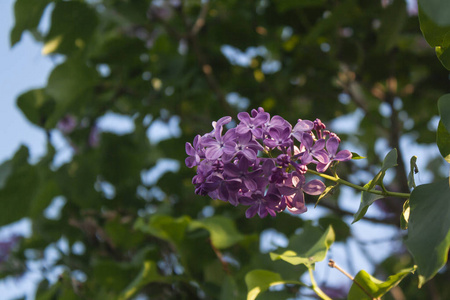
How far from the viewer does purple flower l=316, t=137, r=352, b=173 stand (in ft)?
2.33

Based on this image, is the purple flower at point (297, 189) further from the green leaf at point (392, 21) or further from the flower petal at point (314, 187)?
the green leaf at point (392, 21)

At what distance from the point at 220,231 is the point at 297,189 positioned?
558mm

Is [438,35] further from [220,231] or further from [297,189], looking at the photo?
[220,231]

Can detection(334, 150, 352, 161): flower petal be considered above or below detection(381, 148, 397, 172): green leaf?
below

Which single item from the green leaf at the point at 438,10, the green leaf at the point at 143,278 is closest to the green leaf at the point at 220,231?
the green leaf at the point at 143,278

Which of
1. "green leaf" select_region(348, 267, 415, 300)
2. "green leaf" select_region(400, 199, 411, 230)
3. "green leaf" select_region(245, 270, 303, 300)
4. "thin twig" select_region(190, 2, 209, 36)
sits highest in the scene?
"green leaf" select_region(400, 199, 411, 230)

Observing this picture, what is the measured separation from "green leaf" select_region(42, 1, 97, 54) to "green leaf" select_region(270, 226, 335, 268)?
95cm

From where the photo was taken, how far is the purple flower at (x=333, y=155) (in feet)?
2.33

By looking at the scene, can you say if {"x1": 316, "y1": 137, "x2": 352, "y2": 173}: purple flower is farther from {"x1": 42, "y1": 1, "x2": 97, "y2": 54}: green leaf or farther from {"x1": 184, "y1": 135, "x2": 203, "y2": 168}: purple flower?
{"x1": 42, "y1": 1, "x2": 97, "y2": 54}: green leaf

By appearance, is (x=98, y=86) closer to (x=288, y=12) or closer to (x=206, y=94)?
(x=206, y=94)

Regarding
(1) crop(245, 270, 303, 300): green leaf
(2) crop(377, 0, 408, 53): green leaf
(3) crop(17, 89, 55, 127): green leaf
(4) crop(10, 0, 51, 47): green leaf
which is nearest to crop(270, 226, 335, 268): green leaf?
(1) crop(245, 270, 303, 300): green leaf

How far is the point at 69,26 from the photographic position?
1.54m

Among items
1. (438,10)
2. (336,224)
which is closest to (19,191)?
(336,224)

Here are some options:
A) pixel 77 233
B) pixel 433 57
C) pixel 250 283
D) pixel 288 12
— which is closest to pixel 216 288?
pixel 250 283
